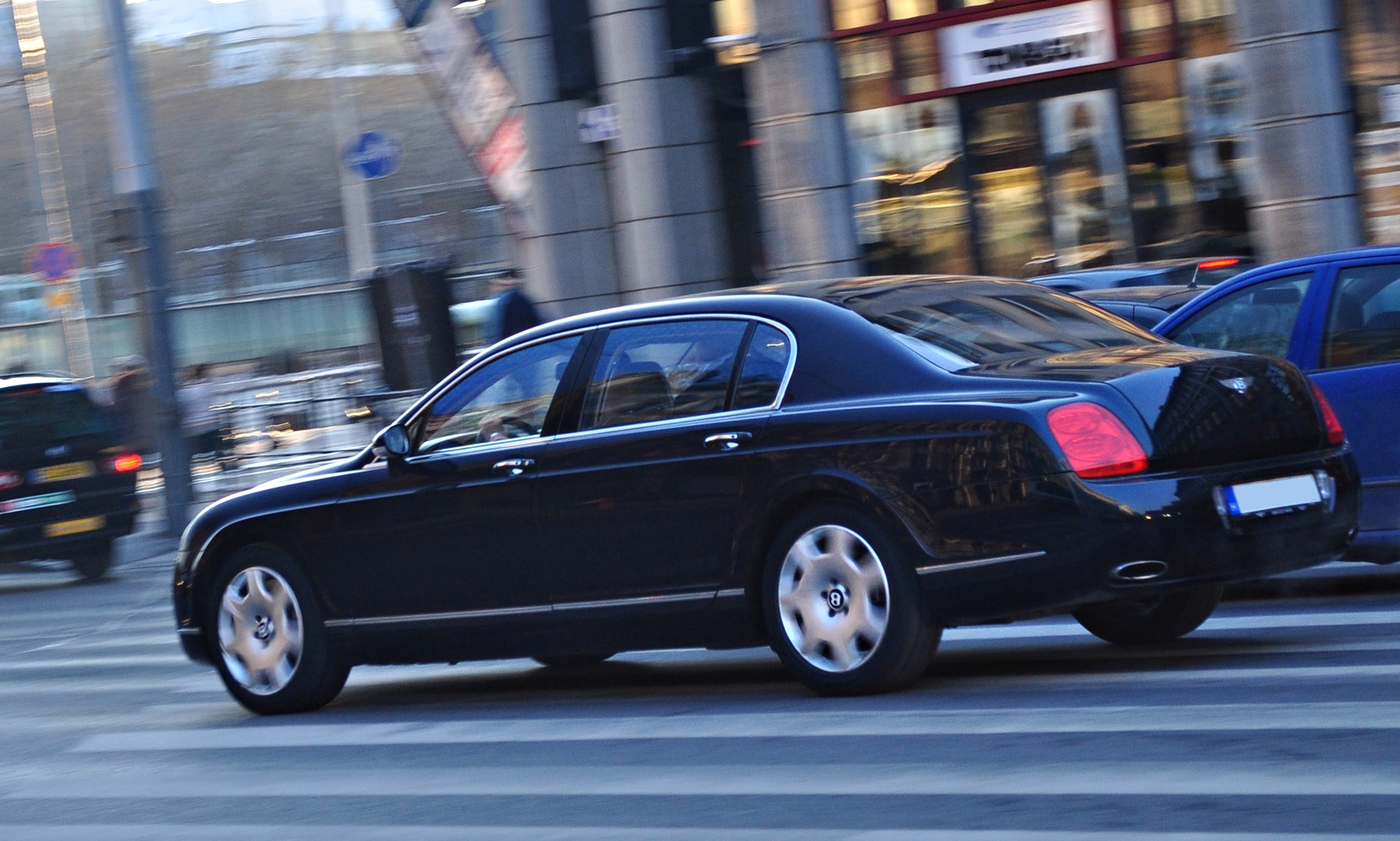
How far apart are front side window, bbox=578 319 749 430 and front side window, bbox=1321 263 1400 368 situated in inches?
110

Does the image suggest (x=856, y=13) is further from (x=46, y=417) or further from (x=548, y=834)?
(x=548, y=834)

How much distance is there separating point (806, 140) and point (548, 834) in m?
15.3

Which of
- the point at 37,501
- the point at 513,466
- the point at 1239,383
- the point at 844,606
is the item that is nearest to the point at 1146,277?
the point at 1239,383

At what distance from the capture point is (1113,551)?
6164mm

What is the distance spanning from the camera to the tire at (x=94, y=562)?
56.9 ft

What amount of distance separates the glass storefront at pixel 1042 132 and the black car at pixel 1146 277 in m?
3.31

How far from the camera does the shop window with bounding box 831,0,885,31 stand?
19922mm

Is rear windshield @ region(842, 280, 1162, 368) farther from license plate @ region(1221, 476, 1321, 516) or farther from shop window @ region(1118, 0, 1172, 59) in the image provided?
shop window @ region(1118, 0, 1172, 59)

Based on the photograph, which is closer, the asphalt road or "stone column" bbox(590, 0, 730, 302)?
the asphalt road

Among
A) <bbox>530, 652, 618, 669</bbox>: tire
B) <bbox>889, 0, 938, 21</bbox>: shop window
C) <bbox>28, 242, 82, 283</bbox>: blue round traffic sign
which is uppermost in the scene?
<bbox>889, 0, 938, 21</bbox>: shop window

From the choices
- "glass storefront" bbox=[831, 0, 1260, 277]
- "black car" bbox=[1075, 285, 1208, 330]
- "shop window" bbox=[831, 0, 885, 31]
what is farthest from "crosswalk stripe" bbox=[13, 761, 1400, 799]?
"shop window" bbox=[831, 0, 885, 31]

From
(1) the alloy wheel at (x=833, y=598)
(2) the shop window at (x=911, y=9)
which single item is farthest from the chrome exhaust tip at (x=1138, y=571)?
(2) the shop window at (x=911, y=9)

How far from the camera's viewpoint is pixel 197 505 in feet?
70.4

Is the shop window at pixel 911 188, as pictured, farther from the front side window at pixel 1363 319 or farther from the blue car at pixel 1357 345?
the front side window at pixel 1363 319
